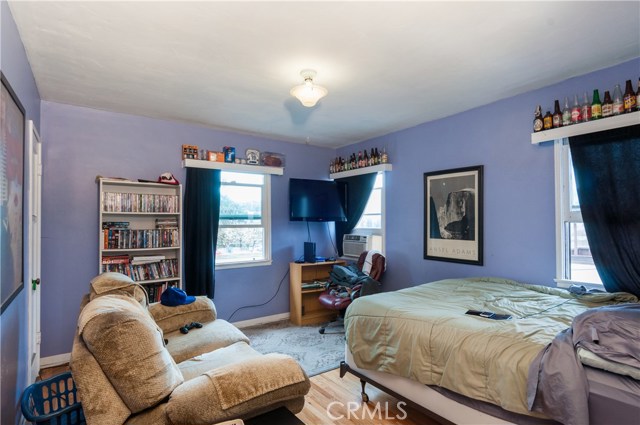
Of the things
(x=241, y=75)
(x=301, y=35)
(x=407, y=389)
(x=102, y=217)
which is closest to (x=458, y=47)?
(x=301, y=35)

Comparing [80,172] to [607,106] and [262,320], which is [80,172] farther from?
[607,106]

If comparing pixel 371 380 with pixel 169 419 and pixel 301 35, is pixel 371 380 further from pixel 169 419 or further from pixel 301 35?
pixel 301 35

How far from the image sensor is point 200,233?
3895 millimetres

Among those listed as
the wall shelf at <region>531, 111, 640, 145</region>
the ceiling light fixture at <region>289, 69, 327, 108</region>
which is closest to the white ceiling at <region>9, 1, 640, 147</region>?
the ceiling light fixture at <region>289, 69, 327, 108</region>

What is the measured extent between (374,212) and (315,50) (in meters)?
2.71

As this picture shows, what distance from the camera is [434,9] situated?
5.95ft

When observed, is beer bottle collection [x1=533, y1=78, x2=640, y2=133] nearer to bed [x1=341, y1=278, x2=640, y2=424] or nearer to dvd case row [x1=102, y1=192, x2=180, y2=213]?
bed [x1=341, y1=278, x2=640, y2=424]

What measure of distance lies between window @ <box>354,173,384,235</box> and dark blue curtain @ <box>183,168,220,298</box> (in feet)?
6.70

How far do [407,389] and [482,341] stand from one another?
2.20 feet

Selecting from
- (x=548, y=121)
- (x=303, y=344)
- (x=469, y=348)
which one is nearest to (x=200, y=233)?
(x=303, y=344)

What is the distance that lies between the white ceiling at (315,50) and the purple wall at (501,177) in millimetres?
142

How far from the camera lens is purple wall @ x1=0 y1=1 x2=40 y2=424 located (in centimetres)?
163

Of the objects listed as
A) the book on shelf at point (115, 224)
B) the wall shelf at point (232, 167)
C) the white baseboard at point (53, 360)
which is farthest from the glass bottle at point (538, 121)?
the white baseboard at point (53, 360)

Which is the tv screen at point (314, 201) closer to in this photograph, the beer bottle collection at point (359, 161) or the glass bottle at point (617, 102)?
the beer bottle collection at point (359, 161)
